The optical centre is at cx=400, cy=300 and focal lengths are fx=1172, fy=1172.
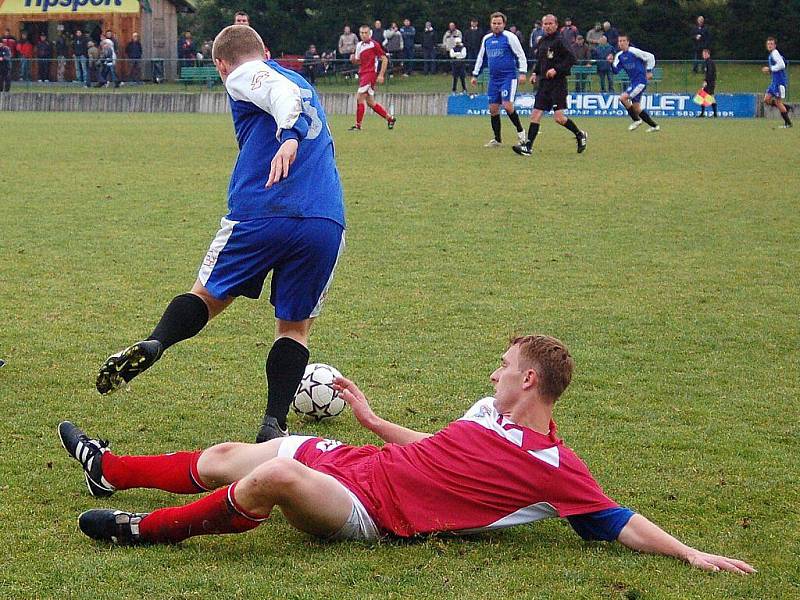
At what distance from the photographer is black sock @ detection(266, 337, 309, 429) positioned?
15.9 ft

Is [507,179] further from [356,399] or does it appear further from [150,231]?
[356,399]

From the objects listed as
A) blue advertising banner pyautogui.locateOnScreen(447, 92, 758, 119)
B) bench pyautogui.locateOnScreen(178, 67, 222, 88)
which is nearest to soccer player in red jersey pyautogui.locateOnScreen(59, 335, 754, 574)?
blue advertising banner pyautogui.locateOnScreen(447, 92, 758, 119)

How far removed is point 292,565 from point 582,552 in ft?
3.11

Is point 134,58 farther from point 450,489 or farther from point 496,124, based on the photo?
point 450,489

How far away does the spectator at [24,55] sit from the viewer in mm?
38719

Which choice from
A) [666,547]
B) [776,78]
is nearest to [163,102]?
[776,78]

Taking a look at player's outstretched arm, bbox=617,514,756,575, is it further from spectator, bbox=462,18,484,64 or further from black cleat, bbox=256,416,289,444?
spectator, bbox=462,18,484,64

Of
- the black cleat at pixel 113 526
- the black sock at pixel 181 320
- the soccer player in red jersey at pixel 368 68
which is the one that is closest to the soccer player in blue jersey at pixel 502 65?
the soccer player in red jersey at pixel 368 68

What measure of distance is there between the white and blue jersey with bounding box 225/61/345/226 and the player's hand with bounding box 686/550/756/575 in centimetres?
206

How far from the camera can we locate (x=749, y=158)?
18.4 m

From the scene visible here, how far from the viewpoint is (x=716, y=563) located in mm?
3668

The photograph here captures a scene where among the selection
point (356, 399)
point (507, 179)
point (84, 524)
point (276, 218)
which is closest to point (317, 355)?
point (276, 218)

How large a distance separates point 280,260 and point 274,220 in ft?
0.61

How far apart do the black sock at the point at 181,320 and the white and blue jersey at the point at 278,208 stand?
90 millimetres
